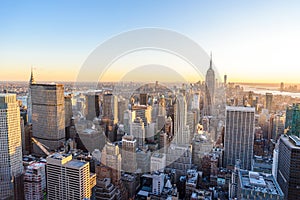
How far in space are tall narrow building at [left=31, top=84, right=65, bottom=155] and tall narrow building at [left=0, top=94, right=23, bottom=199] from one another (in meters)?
2.05

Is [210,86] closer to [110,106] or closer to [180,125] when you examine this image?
[110,106]

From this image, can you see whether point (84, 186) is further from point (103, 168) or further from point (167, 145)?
point (167, 145)

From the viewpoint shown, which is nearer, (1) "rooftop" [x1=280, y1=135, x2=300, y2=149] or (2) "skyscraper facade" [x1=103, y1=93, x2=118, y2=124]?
(2) "skyscraper facade" [x1=103, y1=93, x2=118, y2=124]

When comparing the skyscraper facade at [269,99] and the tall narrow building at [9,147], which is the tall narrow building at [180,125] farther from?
the tall narrow building at [9,147]

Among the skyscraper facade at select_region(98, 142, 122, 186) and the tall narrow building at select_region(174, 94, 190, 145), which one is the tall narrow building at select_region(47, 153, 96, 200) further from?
the tall narrow building at select_region(174, 94, 190, 145)

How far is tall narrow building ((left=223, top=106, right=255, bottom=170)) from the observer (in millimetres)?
5059

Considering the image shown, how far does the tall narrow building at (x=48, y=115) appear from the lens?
18.7 ft

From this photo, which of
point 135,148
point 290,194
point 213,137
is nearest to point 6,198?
point 135,148

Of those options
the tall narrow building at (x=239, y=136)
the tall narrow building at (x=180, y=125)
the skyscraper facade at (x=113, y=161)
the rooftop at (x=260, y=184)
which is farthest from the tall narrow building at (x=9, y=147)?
the tall narrow building at (x=239, y=136)

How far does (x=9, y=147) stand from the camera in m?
3.47

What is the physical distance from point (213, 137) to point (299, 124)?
111 inches

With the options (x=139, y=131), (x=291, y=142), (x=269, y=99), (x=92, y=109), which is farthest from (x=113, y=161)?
(x=269, y=99)

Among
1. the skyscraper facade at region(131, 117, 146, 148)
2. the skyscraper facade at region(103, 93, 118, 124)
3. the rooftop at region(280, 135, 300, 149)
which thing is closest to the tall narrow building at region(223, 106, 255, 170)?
the rooftop at region(280, 135, 300, 149)

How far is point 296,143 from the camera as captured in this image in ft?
11.2
